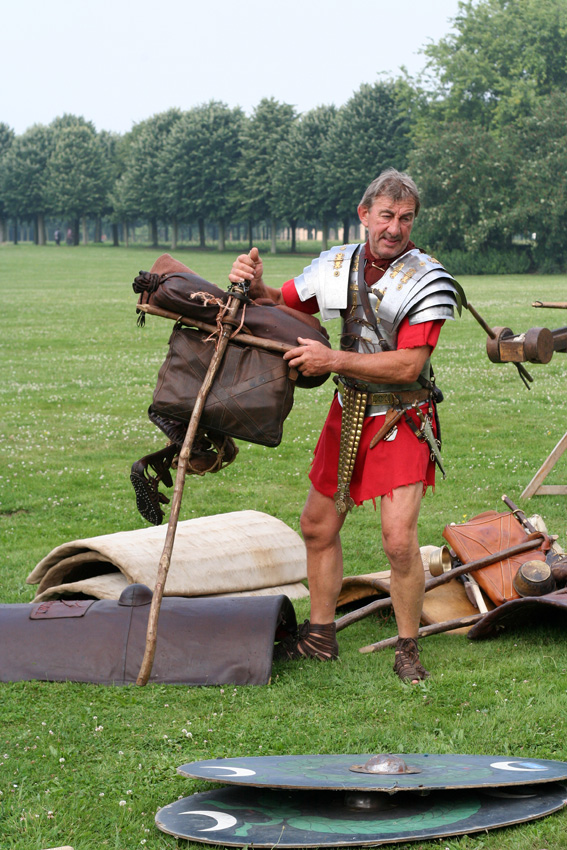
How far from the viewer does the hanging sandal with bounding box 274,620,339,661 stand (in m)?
5.25

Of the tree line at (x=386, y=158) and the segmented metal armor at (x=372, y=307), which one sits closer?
the segmented metal armor at (x=372, y=307)

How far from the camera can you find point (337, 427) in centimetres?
514

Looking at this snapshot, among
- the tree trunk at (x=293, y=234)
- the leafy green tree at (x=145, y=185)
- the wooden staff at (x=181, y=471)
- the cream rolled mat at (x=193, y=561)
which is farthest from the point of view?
the leafy green tree at (x=145, y=185)

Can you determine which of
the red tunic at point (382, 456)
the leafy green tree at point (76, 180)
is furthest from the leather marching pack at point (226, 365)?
the leafy green tree at point (76, 180)

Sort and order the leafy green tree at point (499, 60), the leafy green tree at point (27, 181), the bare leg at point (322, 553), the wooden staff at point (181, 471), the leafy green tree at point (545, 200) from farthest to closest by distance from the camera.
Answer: the leafy green tree at point (27, 181)
the leafy green tree at point (499, 60)
the leafy green tree at point (545, 200)
the bare leg at point (322, 553)
the wooden staff at point (181, 471)

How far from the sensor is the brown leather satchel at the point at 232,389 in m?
4.83

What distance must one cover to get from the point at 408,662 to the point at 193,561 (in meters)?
1.68

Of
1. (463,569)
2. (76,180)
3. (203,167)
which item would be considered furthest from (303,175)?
(463,569)

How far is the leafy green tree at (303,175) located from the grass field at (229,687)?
5796 centimetres

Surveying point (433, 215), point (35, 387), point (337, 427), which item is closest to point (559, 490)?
point (337, 427)

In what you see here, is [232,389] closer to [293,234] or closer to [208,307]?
[208,307]

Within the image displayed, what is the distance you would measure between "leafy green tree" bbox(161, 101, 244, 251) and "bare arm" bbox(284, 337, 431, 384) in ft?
253

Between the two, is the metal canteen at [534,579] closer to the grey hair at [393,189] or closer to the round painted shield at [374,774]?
the round painted shield at [374,774]

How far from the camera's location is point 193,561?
607 cm
